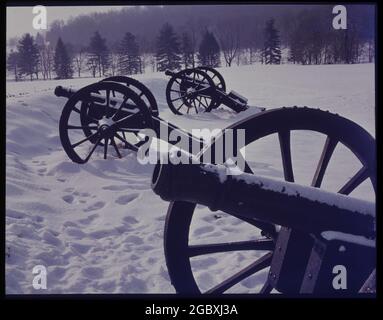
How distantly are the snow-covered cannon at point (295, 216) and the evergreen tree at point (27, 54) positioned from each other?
4.01 feet

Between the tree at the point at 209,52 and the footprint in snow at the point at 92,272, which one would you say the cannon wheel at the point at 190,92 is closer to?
the tree at the point at 209,52

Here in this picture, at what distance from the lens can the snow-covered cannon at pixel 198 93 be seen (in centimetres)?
321

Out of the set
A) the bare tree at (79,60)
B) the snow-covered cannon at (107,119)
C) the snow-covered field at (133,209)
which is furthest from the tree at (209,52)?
the snow-covered cannon at (107,119)

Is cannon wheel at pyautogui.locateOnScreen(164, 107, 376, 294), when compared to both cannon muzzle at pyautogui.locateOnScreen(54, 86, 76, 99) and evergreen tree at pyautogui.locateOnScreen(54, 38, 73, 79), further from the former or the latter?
cannon muzzle at pyautogui.locateOnScreen(54, 86, 76, 99)

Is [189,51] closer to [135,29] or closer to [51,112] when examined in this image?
[135,29]

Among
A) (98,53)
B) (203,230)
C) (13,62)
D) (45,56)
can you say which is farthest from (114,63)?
(203,230)

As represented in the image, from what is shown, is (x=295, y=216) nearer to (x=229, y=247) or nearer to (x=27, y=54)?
(x=229, y=247)

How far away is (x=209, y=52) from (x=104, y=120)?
220 centimetres

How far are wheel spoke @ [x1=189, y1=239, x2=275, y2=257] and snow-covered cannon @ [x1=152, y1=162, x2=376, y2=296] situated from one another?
136 millimetres

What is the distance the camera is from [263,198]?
2002mm

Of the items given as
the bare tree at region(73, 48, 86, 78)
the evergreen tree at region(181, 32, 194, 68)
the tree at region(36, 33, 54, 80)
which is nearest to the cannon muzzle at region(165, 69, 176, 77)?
the evergreen tree at region(181, 32, 194, 68)
